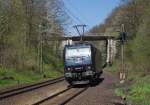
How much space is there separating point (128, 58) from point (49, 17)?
15735 mm

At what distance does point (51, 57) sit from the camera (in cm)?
7931

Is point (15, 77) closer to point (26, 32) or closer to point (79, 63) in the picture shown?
point (79, 63)

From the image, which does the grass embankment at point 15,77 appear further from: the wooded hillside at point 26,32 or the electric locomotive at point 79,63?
the electric locomotive at point 79,63

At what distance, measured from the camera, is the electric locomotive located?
3378cm

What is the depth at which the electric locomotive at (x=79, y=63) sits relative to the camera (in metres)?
33.8

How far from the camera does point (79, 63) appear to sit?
112 feet

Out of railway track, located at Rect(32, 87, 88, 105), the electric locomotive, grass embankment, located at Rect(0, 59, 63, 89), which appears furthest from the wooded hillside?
railway track, located at Rect(32, 87, 88, 105)

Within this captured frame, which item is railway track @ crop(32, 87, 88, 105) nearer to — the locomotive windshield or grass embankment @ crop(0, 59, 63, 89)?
the locomotive windshield

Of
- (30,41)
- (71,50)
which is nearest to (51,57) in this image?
(30,41)

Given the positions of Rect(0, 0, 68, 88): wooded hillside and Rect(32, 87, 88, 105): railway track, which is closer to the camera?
Rect(32, 87, 88, 105): railway track

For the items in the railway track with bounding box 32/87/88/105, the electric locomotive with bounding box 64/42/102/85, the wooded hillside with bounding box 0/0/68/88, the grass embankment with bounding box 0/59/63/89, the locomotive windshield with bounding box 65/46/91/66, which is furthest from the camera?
the wooded hillside with bounding box 0/0/68/88

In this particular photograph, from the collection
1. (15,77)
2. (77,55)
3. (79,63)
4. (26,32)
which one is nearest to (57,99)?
(79,63)

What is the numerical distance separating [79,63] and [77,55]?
2.16 feet

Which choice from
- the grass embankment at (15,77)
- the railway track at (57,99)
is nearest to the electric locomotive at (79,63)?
the grass embankment at (15,77)
